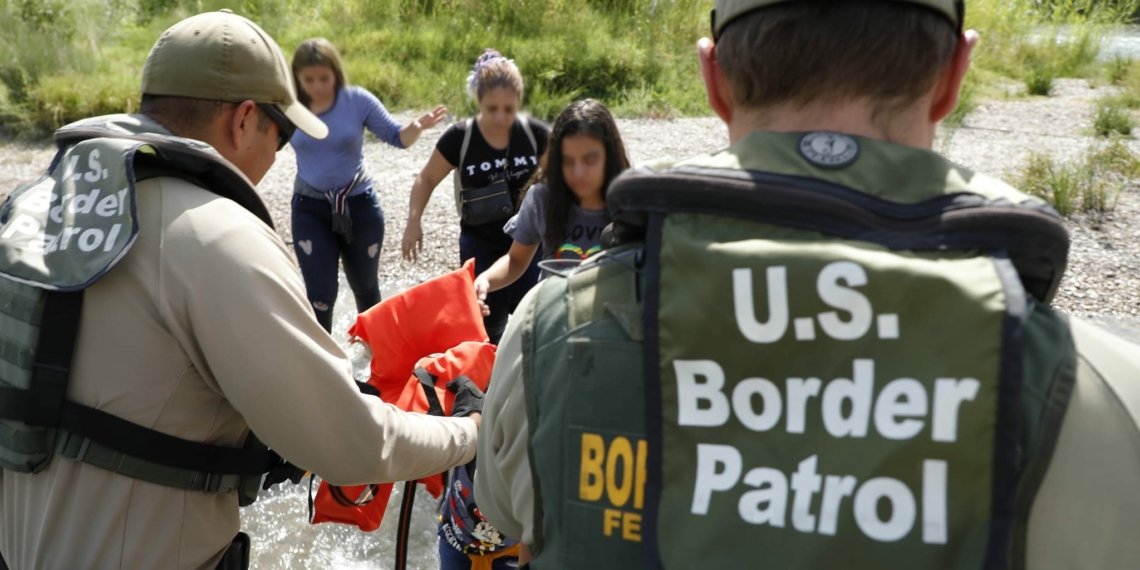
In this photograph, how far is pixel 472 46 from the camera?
43.4ft

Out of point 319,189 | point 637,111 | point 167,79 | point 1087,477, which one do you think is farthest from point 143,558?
point 637,111

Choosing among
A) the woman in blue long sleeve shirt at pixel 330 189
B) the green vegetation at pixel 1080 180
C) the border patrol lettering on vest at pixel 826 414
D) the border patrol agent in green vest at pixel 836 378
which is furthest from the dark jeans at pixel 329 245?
the green vegetation at pixel 1080 180

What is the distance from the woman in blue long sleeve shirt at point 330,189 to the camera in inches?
189

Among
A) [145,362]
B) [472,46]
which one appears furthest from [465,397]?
[472,46]

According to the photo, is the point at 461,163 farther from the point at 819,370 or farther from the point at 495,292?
the point at 819,370

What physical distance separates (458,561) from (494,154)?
239cm

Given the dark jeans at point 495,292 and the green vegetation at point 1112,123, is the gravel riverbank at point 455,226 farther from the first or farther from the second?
the dark jeans at point 495,292

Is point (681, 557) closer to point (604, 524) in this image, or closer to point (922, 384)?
point (604, 524)

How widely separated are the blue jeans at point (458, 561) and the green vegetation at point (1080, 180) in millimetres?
6281

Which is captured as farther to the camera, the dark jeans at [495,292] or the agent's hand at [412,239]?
the agent's hand at [412,239]

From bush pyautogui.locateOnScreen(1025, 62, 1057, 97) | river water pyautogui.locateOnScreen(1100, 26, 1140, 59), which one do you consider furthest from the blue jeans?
river water pyautogui.locateOnScreen(1100, 26, 1140, 59)

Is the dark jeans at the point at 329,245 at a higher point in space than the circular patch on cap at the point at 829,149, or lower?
lower

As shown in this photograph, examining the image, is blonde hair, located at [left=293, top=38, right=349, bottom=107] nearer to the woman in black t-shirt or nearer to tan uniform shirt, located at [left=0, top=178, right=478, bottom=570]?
the woman in black t-shirt

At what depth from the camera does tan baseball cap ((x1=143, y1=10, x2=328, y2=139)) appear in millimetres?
2021
